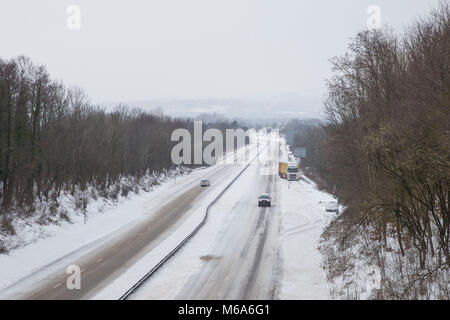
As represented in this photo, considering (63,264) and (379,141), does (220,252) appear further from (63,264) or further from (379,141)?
(379,141)

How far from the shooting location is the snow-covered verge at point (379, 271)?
1577cm

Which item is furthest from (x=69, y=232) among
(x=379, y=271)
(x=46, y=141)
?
(x=379, y=271)

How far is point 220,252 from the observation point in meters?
27.3

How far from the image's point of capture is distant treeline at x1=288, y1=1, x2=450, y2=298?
15.1 meters

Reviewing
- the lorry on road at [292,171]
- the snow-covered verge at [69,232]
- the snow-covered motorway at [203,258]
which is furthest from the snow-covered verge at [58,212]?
the lorry on road at [292,171]

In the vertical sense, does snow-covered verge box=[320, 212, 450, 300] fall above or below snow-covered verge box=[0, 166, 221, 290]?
above

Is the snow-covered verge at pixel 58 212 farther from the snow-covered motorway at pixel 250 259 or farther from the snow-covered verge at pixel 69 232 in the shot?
the snow-covered motorway at pixel 250 259

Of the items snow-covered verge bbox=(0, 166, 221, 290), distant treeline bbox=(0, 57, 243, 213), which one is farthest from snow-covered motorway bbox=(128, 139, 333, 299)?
distant treeline bbox=(0, 57, 243, 213)

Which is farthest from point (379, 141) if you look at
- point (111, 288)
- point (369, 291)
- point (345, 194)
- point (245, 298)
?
point (345, 194)

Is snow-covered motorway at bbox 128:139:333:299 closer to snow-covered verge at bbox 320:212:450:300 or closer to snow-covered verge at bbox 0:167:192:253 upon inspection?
snow-covered verge at bbox 320:212:450:300

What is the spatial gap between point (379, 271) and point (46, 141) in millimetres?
32511

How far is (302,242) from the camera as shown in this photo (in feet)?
99.6

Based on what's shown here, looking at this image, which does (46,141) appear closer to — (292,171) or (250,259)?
(250,259)

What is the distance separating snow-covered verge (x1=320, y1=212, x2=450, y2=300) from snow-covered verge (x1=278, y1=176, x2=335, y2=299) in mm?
789
